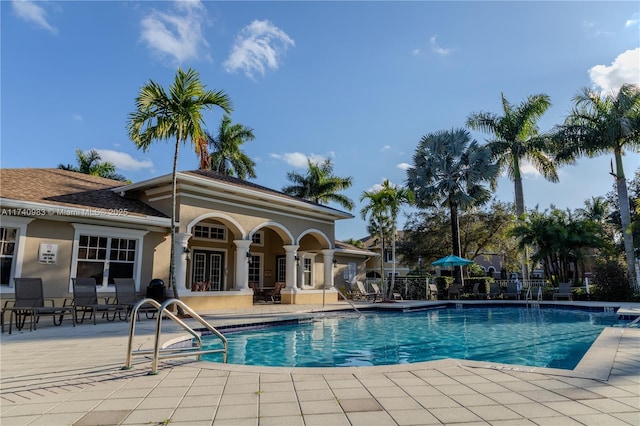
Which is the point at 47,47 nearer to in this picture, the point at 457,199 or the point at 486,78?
the point at 486,78

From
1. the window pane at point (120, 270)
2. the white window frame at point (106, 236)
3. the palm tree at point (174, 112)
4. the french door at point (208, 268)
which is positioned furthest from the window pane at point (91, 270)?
the french door at point (208, 268)

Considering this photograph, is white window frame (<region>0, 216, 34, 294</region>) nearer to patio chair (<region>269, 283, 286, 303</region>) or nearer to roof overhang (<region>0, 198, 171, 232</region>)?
roof overhang (<region>0, 198, 171, 232</region>)

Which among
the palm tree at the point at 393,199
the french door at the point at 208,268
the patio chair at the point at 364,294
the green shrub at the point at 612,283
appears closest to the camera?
the french door at the point at 208,268

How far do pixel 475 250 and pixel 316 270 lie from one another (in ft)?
48.5

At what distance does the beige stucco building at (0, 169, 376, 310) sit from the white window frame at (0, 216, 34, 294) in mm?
22

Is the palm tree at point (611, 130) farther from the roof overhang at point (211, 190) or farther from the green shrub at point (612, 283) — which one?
the roof overhang at point (211, 190)

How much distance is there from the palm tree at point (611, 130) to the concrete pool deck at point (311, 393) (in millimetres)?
17477

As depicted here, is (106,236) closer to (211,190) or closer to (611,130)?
(211,190)

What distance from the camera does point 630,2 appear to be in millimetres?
8711

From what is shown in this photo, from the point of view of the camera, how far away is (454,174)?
921 inches

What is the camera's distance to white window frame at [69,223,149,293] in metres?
11.6

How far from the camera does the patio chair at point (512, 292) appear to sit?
69.7ft

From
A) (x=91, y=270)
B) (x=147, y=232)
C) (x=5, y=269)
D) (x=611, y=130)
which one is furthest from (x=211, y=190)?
(x=611, y=130)

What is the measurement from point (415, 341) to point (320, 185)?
23.1 m
